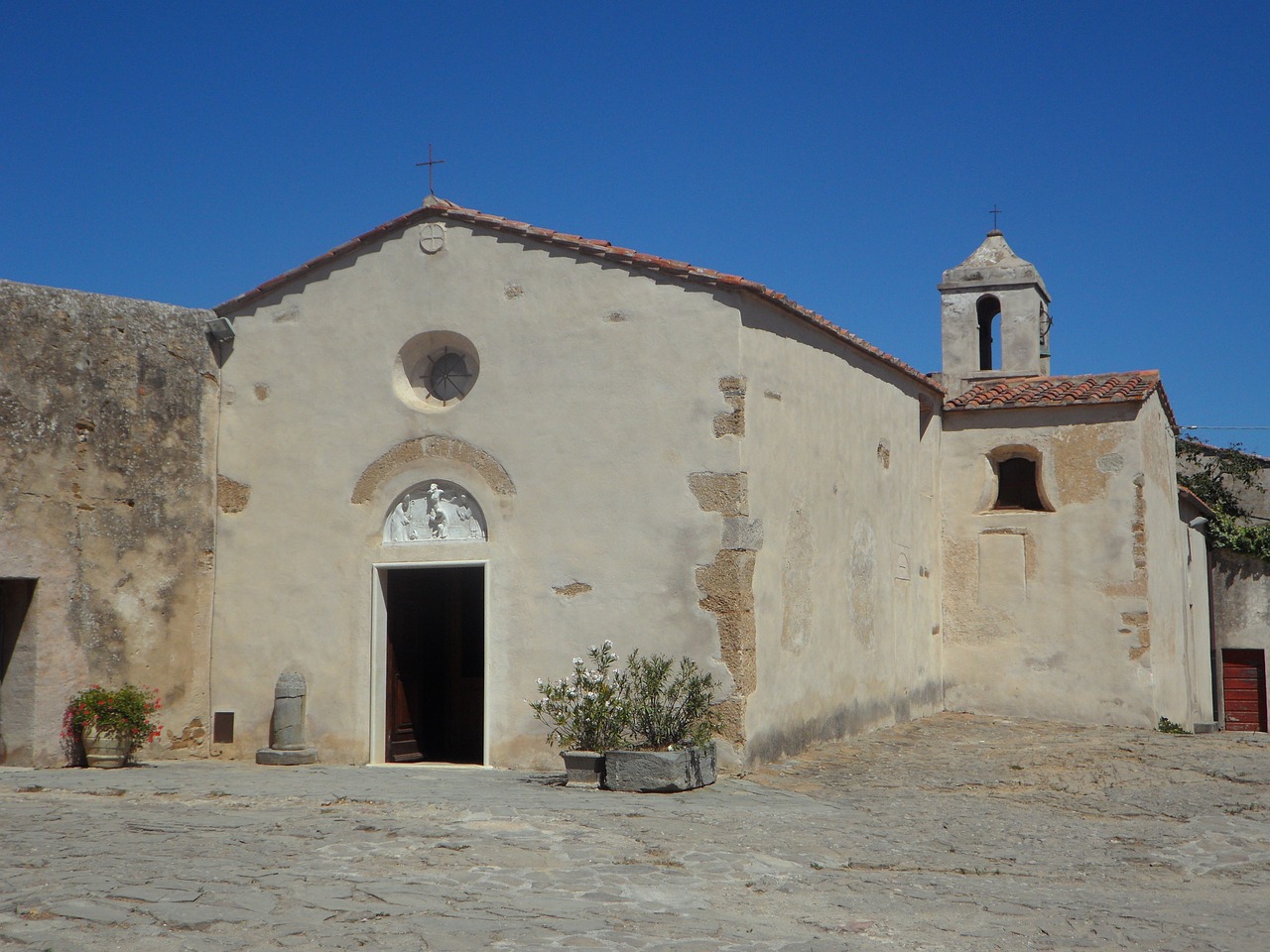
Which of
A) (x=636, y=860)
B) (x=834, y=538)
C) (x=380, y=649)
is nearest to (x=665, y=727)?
(x=636, y=860)

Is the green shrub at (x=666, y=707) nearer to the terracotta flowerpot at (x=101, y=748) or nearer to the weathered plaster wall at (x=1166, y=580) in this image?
the terracotta flowerpot at (x=101, y=748)

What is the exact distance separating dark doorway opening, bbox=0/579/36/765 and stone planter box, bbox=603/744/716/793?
5203 millimetres

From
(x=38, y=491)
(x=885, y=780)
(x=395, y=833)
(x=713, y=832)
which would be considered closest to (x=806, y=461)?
(x=885, y=780)

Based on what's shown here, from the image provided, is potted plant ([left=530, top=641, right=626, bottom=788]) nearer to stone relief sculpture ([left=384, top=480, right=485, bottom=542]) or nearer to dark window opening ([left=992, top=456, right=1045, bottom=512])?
stone relief sculpture ([left=384, top=480, right=485, bottom=542])

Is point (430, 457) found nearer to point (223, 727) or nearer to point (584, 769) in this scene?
point (223, 727)

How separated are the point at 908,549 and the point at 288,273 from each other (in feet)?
26.2

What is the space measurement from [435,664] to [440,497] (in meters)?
2.39

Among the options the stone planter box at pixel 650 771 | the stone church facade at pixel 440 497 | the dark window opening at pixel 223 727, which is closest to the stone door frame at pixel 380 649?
the stone church facade at pixel 440 497

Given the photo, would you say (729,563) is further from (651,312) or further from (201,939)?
(201,939)

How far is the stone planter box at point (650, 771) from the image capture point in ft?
32.3

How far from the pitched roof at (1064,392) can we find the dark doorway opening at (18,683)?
11.4 meters

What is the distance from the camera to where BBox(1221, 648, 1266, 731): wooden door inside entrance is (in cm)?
2297

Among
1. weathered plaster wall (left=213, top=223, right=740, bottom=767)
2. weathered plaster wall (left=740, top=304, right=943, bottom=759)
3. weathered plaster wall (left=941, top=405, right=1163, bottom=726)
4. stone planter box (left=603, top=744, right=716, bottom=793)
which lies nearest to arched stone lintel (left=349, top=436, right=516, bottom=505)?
weathered plaster wall (left=213, top=223, right=740, bottom=767)

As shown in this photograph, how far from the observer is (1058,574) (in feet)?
52.1
